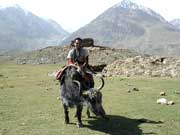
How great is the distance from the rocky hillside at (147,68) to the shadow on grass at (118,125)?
2150cm

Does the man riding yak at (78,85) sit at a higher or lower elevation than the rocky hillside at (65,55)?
lower

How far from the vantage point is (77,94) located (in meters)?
15.0

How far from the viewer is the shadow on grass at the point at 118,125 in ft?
48.8

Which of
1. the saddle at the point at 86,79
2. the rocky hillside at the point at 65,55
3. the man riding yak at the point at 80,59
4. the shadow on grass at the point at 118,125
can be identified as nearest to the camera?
the shadow on grass at the point at 118,125

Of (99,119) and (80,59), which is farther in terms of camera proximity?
(99,119)

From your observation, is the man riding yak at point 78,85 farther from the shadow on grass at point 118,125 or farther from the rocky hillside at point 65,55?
the rocky hillside at point 65,55

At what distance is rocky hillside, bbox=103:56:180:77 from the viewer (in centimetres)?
3822

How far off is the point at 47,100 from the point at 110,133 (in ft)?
26.1

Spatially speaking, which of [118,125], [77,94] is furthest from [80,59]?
[118,125]

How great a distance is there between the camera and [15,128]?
595 inches

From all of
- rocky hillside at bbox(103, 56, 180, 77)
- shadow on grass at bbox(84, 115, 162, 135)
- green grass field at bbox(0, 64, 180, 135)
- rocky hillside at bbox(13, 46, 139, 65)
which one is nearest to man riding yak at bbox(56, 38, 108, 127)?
shadow on grass at bbox(84, 115, 162, 135)

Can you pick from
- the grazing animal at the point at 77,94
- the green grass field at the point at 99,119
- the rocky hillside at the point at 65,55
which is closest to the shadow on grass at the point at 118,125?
the green grass field at the point at 99,119

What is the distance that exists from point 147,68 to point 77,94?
2537 centimetres

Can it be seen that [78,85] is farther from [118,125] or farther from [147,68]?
[147,68]
